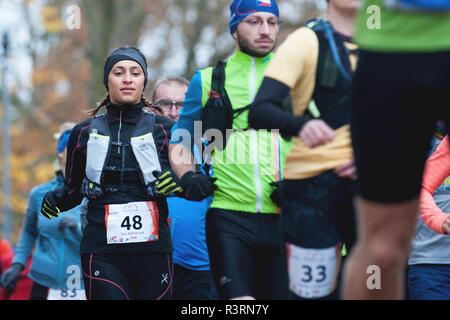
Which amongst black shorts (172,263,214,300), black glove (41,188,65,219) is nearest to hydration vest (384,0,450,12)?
black glove (41,188,65,219)

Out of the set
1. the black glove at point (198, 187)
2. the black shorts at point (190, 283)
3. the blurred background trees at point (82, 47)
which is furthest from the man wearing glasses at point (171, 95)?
the blurred background trees at point (82, 47)

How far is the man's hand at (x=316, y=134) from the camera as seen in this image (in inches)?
129

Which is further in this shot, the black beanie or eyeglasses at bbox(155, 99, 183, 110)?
eyeglasses at bbox(155, 99, 183, 110)

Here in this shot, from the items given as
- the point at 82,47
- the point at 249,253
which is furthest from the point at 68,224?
the point at 82,47

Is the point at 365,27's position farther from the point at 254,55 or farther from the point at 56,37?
the point at 56,37

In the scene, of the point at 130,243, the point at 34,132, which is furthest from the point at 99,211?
the point at 34,132

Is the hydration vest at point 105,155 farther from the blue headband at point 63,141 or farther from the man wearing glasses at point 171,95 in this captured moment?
the blue headband at point 63,141

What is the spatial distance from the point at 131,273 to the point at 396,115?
9.08 feet

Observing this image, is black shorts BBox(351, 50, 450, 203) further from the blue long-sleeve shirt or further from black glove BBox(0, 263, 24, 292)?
black glove BBox(0, 263, 24, 292)

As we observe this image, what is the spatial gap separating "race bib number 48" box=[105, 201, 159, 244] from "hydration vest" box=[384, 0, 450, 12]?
282cm

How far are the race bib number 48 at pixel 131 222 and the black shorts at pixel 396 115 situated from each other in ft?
8.08

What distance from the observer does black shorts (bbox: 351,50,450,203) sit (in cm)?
274

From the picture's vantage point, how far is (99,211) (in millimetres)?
5195

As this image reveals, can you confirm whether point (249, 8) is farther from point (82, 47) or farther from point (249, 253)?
point (82, 47)
